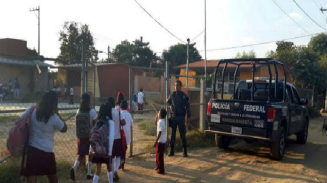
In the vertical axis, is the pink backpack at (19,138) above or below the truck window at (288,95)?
below

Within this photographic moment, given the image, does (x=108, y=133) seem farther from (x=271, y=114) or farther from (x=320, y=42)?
(x=320, y=42)

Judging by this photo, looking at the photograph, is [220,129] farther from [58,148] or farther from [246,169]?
[58,148]

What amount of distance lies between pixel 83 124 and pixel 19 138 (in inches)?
56.8

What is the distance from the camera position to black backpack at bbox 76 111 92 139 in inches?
199

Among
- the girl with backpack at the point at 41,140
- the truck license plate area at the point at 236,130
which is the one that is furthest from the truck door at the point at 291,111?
the girl with backpack at the point at 41,140

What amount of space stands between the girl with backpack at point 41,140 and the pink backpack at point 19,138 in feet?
0.29

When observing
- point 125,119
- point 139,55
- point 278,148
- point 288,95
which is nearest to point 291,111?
point 288,95

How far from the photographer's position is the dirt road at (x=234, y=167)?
576 cm

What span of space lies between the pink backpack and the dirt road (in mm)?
2095

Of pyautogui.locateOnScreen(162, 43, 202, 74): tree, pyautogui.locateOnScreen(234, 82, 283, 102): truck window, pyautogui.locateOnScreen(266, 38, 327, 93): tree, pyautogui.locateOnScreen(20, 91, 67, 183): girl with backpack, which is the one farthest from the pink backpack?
pyautogui.locateOnScreen(162, 43, 202, 74): tree

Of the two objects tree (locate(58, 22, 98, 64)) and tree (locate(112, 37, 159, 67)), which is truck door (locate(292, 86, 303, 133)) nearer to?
tree (locate(58, 22, 98, 64))

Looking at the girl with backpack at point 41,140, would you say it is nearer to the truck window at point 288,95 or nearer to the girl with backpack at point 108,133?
the girl with backpack at point 108,133

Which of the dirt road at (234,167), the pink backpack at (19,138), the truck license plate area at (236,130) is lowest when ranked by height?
the dirt road at (234,167)


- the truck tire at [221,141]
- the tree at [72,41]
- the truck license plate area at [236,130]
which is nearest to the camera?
the truck license plate area at [236,130]
